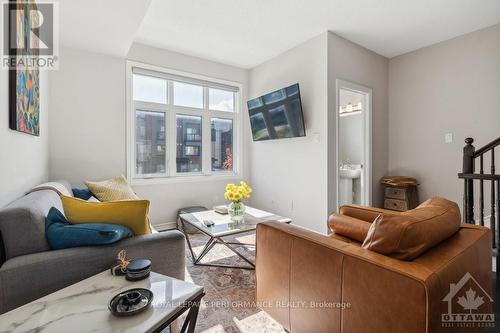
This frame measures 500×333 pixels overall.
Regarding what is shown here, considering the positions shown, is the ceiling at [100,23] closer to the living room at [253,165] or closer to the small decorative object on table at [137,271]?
the living room at [253,165]

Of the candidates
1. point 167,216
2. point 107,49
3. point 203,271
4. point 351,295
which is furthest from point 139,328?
point 107,49

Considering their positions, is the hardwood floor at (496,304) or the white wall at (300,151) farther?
the white wall at (300,151)

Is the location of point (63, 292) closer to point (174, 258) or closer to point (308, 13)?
point (174, 258)

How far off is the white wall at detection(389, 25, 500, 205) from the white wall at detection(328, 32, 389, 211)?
169 millimetres

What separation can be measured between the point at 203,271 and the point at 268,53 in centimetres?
326

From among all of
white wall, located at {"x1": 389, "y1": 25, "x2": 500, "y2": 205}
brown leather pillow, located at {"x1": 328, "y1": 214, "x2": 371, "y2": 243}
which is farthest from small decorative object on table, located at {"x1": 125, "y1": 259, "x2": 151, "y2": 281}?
white wall, located at {"x1": 389, "y1": 25, "x2": 500, "y2": 205}

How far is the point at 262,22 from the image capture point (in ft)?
9.63

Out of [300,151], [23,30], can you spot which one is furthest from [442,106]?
[23,30]

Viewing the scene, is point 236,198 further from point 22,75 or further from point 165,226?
point 22,75

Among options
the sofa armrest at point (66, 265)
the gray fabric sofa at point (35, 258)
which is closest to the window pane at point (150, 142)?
the gray fabric sofa at point (35, 258)

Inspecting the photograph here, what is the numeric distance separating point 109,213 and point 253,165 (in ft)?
10.8

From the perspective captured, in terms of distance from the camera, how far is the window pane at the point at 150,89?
3.57 m

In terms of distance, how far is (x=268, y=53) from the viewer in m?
3.84

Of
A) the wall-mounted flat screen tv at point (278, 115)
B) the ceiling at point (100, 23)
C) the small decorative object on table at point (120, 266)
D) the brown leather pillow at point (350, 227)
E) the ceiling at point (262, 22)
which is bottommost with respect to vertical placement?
the small decorative object on table at point (120, 266)
